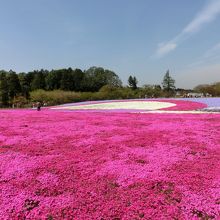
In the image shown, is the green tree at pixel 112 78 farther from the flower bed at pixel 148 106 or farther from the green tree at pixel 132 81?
Result: the flower bed at pixel 148 106

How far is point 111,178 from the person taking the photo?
6.63 metres

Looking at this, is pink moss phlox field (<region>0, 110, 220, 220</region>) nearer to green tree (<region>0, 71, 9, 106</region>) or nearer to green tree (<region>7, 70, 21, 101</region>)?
green tree (<region>0, 71, 9, 106</region>)

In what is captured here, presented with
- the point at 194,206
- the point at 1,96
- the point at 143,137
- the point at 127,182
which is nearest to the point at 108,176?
the point at 127,182

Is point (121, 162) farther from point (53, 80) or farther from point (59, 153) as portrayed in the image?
point (53, 80)

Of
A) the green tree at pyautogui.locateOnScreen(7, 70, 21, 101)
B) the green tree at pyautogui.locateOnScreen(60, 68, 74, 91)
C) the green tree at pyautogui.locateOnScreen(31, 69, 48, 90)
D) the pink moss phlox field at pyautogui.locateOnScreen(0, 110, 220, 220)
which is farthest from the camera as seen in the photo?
the green tree at pyautogui.locateOnScreen(60, 68, 74, 91)

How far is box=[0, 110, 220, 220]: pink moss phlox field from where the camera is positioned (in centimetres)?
520

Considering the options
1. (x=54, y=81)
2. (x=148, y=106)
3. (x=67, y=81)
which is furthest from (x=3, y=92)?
(x=148, y=106)

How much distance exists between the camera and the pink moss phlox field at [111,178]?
5195 millimetres

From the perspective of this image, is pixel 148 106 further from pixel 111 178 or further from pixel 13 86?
pixel 13 86

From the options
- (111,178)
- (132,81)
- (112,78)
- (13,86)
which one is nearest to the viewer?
(111,178)

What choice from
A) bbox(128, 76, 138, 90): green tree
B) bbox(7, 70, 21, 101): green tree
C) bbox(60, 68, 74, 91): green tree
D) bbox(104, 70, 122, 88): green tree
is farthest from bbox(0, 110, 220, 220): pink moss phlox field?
bbox(104, 70, 122, 88): green tree

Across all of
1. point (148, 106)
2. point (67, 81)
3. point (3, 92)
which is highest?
point (67, 81)

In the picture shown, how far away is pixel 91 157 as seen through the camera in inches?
332

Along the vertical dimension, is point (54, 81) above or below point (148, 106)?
above
